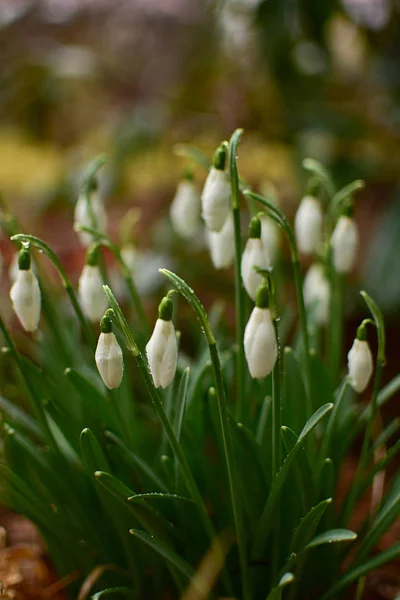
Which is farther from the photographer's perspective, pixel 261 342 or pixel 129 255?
pixel 129 255

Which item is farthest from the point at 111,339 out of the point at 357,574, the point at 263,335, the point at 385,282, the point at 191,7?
the point at 191,7

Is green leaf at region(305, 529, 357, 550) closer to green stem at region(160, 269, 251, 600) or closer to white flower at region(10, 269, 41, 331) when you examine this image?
green stem at region(160, 269, 251, 600)

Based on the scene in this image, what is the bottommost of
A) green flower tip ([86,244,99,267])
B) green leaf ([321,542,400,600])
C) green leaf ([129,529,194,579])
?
green leaf ([321,542,400,600])

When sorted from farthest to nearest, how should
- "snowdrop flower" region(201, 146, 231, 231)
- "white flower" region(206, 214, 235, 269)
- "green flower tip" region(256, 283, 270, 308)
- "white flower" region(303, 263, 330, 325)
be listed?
"white flower" region(303, 263, 330, 325) → "white flower" region(206, 214, 235, 269) → "snowdrop flower" region(201, 146, 231, 231) → "green flower tip" region(256, 283, 270, 308)

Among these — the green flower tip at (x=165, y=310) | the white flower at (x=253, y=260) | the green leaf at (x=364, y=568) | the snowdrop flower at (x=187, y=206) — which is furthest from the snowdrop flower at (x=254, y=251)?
the green leaf at (x=364, y=568)

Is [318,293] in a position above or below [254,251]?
below

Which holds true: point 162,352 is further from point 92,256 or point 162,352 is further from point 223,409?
point 92,256

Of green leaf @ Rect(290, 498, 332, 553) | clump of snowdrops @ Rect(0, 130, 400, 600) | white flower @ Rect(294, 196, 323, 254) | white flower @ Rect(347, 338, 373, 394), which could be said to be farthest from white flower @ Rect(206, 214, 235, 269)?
green leaf @ Rect(290, 498, 332, 553)

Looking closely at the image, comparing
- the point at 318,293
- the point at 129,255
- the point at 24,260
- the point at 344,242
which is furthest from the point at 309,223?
the point at 24,260

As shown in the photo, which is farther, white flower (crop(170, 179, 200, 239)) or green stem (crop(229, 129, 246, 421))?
white flower (crop(170, 179, 200, 239))
